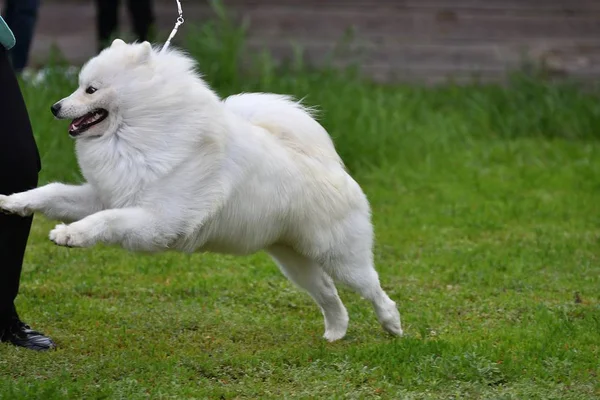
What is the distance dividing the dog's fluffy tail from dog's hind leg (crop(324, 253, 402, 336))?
0.48 metres

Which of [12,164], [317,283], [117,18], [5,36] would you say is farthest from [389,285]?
[117,18]

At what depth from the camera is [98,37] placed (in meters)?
10.7

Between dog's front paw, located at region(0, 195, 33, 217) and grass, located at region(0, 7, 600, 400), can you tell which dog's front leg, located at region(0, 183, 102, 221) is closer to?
dog's front paw, located at region(0, 195, 33, 217)

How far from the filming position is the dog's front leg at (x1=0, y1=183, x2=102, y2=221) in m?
4.03

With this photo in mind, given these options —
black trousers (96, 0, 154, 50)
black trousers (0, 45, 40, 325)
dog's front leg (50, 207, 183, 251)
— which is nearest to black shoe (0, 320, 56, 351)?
black trousers (0, 45, 40, 325)

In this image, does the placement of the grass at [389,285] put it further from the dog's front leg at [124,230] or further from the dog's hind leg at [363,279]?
the dog's front leg at [124,230]

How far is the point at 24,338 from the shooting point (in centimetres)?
461

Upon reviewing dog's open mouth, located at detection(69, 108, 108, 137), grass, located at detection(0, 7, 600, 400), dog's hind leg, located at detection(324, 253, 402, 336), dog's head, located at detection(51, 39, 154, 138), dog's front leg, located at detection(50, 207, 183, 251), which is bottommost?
grass, located at detection(0, 7, 600, 400)

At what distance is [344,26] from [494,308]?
6.62 metres

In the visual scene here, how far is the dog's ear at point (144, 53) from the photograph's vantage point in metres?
4.07

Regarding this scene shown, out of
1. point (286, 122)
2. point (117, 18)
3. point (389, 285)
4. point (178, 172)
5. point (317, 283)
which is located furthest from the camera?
point (117, 18)

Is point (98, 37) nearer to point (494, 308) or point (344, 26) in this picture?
point (344, 26)

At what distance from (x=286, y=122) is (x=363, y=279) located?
81 cm

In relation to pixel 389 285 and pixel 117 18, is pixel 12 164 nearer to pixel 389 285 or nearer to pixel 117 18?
pixel 389 285
